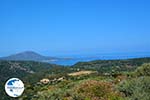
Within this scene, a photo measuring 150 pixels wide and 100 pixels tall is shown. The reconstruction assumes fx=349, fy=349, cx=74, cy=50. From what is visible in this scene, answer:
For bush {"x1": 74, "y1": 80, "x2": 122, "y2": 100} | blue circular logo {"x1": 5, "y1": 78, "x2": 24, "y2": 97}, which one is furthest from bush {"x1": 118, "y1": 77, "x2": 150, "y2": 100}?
blue circular logo {"x1": 5, "y1": 78, "x2": 24, "y2": 97}

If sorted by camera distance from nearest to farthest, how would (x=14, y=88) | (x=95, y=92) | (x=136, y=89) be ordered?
(x=14, y=88) < (x=136, y=89) < (x=95, y=92)

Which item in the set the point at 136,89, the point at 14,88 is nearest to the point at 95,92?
the point at 136,89

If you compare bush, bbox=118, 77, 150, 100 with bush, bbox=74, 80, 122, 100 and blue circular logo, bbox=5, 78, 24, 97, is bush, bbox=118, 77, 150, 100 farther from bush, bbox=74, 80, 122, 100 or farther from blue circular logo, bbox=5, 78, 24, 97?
blue circular logo, bbox=5, 78, 24, 97

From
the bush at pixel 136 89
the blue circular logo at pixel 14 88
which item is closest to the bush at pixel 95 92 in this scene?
the bush at pixel 136 89

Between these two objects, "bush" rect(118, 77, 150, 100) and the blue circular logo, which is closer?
the blue circular logo

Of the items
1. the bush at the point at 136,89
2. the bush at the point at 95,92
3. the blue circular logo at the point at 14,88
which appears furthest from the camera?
the bush at the point at 95,92

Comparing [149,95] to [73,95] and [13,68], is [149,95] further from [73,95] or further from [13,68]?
[13,68]

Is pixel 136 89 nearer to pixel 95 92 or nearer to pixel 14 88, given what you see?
pixel 95 92

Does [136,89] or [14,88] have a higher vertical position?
[14,88]

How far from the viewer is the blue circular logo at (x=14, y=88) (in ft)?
25.9

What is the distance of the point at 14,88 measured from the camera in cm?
800

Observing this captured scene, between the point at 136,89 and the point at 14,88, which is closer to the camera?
the point at 14,88

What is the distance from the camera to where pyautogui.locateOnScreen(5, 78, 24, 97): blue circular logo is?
Answer: 7896 millimetres

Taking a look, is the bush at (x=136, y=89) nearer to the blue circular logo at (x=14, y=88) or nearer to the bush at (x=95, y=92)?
the bush at (x=95, y=92)
